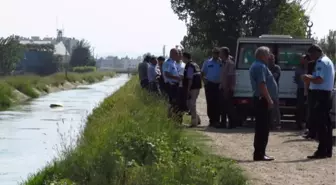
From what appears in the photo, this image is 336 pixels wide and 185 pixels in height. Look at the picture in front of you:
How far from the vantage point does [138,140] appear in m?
11.3

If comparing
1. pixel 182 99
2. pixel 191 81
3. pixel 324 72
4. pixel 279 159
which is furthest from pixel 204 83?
pixel 324 72

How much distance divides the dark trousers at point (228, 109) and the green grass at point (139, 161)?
12.2 ft

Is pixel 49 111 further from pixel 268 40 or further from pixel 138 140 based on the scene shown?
pixel 138 140

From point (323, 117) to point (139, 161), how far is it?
346 cm

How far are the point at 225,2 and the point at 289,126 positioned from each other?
30.0 metres

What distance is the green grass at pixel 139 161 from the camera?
947 cm

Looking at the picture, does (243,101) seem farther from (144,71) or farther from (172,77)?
(144,71)

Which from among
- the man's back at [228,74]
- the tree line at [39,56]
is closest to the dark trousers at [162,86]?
the man's back at [228,74]

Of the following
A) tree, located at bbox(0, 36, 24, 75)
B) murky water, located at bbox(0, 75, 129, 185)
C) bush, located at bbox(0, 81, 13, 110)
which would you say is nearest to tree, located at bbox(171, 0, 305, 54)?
bush, located at bbox(0, 81, 13, 110)

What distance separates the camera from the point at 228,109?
59.5 feet

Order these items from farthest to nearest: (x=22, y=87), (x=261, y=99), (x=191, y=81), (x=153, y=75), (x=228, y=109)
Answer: (x=22, y=87) → (x=153, y=75) → (x=228, y=109) → (x=191, y=81) → (x=261, y=99)

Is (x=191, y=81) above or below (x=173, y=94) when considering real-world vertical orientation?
above

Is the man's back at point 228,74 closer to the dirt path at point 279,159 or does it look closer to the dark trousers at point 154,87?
the dirt path at point 279,159

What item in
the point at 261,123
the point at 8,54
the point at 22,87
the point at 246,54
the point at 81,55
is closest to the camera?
the point at 261,123
